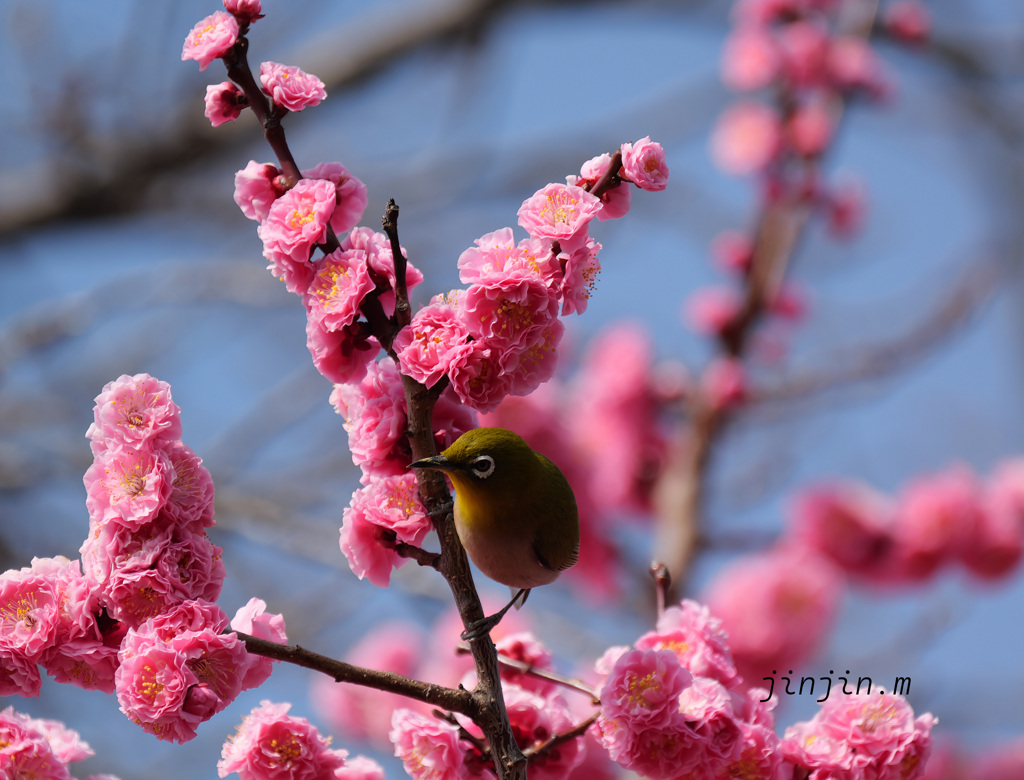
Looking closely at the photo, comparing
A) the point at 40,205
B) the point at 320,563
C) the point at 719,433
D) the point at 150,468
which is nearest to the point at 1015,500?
the point at 719,433

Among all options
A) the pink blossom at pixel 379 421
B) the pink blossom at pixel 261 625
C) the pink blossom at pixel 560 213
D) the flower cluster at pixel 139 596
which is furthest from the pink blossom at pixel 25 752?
the pink blossom at pixel 560 213

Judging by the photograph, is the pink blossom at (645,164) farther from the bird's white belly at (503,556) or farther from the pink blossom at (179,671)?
the pink blossom at (179,671)

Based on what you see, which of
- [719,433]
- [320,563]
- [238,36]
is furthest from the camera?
[719,433]

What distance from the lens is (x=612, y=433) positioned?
5.32m

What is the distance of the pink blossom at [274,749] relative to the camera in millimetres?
1473

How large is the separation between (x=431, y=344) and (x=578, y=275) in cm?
24

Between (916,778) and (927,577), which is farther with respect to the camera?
(927,577)

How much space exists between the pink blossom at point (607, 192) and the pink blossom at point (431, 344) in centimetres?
28

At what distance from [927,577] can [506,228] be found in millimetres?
4766

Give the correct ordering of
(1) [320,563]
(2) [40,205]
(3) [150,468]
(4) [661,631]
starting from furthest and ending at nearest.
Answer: (2) [40,205] → (1) [320,563] → (4) [661,631] → (3) [150,468]

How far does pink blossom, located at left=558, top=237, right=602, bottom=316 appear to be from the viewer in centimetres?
139

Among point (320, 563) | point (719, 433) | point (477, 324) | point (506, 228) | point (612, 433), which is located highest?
point (612, 433)

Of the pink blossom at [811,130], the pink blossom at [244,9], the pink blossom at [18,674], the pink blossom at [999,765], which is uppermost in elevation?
the pink blossom at [811,130]

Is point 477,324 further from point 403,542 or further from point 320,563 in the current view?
point 320,563
